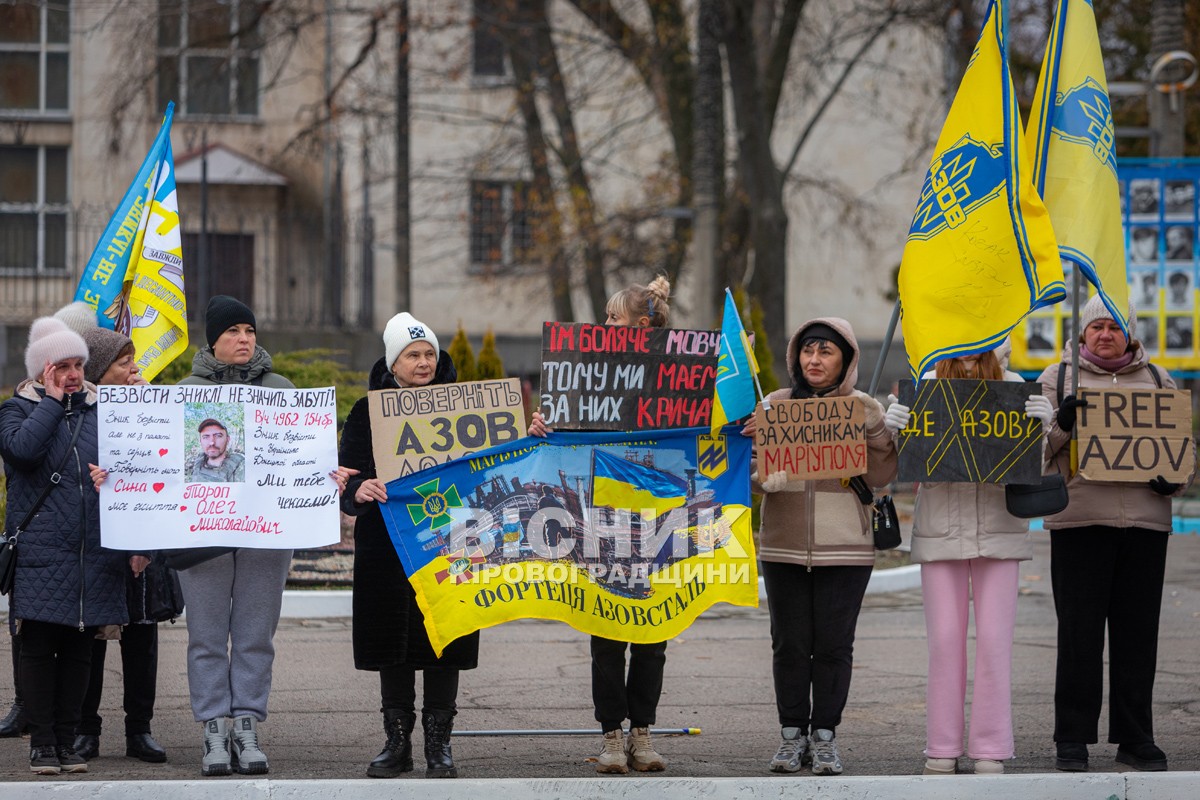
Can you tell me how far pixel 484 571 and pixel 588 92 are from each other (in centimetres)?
1535

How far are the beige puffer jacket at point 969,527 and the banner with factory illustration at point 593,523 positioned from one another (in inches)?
28.9

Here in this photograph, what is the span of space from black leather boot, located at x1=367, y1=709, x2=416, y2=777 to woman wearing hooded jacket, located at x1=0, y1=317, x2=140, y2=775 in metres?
1.13

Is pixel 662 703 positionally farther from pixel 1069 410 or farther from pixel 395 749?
pixel 1069 410

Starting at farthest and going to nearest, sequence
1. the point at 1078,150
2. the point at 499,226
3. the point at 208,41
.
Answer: the point at 499,226, the point at 208,41, the point at 1078,150

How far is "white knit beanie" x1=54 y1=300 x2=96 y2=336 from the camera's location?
7000 mm

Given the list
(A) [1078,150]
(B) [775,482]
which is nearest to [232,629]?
(B) [775,482]

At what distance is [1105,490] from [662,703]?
9.04 ft

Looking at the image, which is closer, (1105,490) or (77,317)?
(1105,490)

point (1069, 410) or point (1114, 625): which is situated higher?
point (1069, 410)

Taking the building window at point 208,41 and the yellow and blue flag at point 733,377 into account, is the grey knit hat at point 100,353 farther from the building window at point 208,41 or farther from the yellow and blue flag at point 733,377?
the building window at point 208,41

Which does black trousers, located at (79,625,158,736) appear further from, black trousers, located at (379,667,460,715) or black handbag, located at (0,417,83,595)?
black trousers, located at (379,667,460,715)

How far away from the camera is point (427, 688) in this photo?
20.2ft

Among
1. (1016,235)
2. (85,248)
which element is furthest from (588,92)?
(1016,235)

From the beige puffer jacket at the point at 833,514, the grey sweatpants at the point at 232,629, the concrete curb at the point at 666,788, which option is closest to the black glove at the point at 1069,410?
the beige puffer jacket at the point at 833,514
